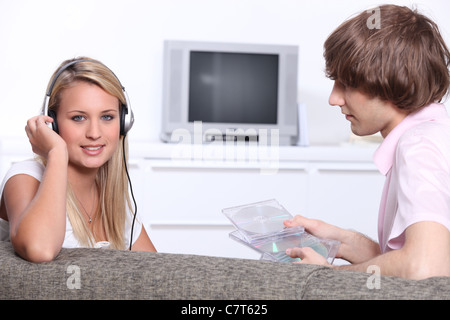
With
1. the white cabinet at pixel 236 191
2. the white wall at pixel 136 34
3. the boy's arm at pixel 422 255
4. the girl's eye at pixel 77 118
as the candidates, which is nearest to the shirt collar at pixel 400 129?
the boy's arm at pixel 422 255

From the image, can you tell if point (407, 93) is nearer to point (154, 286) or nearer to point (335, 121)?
point (154, 286)

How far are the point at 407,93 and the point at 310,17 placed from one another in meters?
3.15

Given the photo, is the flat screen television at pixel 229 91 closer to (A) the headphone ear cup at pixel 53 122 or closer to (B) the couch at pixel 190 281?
(A) the headphone ear cup at pixel 53 122

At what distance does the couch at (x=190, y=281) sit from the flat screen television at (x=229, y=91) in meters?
2.95

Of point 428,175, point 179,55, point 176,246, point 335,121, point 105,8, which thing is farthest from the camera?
point 335,121

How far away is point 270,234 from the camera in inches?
45.9

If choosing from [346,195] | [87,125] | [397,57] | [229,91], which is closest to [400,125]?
[397,57]

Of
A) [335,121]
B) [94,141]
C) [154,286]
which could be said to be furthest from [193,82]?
[154,286]

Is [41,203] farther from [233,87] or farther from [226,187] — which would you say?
[233,87]

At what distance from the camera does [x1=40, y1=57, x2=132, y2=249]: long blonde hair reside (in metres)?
1.46

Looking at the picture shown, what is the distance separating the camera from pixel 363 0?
13.7 feet

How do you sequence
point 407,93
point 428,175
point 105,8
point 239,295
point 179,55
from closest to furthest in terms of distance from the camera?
point 239,295
point 428,175
point 407,93
point 179,55
point 105,8

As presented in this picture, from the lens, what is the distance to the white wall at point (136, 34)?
3.89m

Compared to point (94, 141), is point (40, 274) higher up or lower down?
lower down
